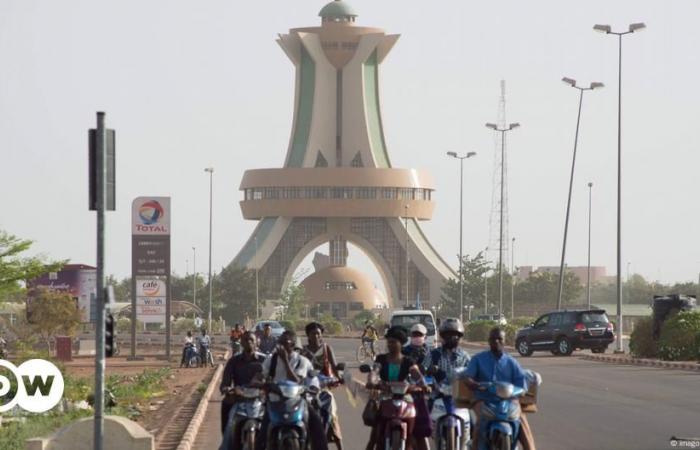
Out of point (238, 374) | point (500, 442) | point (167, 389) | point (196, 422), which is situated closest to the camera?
point (500, 442)

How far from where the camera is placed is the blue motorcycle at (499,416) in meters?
13.2

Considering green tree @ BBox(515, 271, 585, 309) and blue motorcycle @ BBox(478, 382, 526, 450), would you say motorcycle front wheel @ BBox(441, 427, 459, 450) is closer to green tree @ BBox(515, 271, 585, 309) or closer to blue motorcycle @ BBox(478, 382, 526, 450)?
blue motorcycle @ BBox(478, 382, 526, 450)

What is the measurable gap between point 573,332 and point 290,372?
1555 inches

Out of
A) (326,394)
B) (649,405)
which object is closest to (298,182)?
(649,405)

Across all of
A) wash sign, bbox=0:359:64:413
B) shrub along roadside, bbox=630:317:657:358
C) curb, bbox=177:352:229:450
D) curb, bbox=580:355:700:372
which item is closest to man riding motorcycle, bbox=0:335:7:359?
curb, bbox=177:352:229:450

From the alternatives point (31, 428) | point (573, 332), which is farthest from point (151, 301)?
point (31, 428)

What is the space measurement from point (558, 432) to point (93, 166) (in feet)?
32.2

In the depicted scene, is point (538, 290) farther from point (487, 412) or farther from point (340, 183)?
point (487, 412)

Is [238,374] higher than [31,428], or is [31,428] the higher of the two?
[238,374]

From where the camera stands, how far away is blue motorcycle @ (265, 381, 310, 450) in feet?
44.7

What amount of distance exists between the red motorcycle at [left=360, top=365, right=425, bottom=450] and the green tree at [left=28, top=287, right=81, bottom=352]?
5500cm

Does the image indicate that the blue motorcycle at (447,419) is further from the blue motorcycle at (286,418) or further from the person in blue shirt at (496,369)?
the blue motorcycle at (286,418)

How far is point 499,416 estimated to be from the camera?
43.4 ft

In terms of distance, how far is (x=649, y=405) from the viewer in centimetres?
2588
